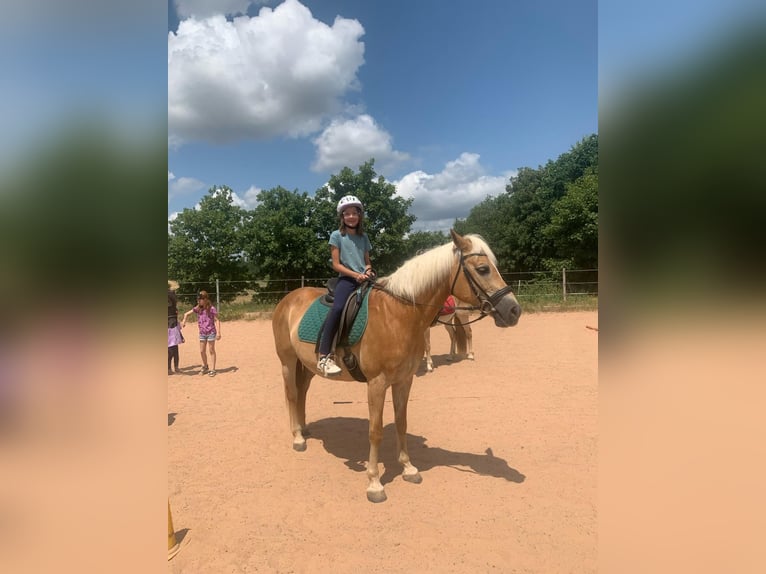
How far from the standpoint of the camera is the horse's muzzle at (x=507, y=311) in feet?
10.5

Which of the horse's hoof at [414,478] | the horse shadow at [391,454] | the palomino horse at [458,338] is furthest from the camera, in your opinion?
the palomino horse at [458,338]

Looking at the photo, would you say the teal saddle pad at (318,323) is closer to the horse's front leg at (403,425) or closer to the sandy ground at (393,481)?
the horse's front leg at (403,425)

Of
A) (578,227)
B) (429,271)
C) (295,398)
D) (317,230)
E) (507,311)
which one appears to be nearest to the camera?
(507,311)

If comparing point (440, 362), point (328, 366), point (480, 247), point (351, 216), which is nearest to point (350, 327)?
point (328, 366)

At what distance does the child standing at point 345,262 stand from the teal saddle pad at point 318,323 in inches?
6.4

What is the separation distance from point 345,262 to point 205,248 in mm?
24233

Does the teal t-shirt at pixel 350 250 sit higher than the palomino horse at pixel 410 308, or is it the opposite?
the teal t-shirt at pixel 350 250

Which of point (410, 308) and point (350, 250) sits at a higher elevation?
point (350, 250)

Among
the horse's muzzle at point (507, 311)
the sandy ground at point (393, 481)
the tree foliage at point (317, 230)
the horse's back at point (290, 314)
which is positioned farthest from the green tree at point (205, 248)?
the horse's muzzle at point (507, 311)

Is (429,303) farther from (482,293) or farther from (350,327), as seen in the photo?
(350,327)

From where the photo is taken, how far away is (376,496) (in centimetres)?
353

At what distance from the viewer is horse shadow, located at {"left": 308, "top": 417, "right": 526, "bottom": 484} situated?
4047mm

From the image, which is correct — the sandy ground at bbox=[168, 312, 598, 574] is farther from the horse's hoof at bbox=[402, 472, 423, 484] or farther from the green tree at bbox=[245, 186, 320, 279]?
the green tree at bbox=[245, 186, 320, 279]
